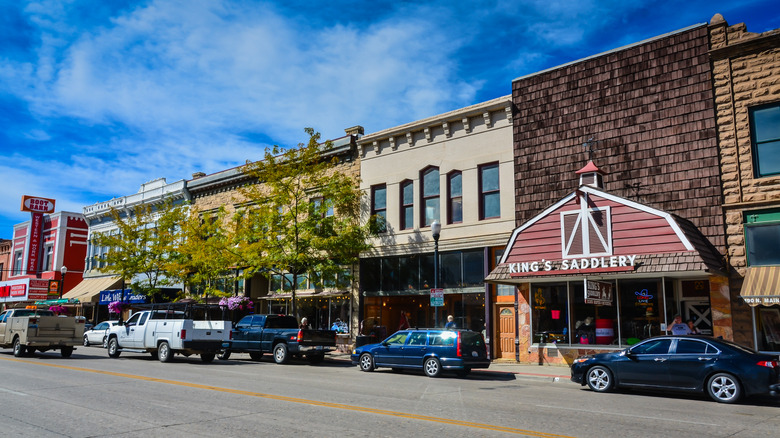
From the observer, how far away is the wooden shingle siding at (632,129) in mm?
17906

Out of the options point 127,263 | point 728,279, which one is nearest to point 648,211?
point 728,279

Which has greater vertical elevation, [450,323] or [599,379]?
[450,323]

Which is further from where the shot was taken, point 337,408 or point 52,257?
point 52,257

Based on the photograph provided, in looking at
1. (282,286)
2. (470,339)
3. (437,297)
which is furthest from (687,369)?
(282,286)

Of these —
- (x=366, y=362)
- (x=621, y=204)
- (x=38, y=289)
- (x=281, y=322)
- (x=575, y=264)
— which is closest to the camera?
(x=621, y=204)

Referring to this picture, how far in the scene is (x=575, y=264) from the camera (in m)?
17.8

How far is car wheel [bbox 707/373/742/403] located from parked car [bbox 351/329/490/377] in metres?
6.14

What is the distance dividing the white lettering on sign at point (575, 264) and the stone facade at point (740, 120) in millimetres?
3046

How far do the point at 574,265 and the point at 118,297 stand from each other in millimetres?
30040

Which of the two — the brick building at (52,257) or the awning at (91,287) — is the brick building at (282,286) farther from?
the brick building at (52,257)

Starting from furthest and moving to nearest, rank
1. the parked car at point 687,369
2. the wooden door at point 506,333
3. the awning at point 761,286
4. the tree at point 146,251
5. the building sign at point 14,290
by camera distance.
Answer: the building sign at point 14,290, the tree at point 146,251, the wooden door at point 506,333, the awning at point 761,286, the parked car at point 687,369

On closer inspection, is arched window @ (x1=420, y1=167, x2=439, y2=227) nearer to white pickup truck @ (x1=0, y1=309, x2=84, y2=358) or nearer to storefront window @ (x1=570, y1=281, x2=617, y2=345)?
storefront window @ (x1=570, y1=281, x2=617, y2=345)

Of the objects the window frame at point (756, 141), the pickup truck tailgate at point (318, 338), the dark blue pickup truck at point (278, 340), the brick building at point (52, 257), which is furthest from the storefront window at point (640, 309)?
the brick building at point (52, 257)

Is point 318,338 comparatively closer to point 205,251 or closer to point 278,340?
point 278,340
